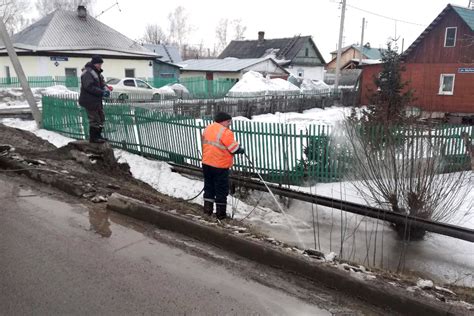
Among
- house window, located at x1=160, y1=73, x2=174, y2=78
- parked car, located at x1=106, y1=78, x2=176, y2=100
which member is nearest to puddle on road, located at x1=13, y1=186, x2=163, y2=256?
parked car, located at x1=106, y1=78, x2=176, y2=100

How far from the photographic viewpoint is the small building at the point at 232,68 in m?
38.5

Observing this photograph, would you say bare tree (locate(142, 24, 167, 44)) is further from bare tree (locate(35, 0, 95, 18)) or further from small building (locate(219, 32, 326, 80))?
small building (locate(219, 32, 326, 80))

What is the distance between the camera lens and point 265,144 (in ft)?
28.2

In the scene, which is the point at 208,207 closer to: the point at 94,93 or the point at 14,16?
the point at 94,93

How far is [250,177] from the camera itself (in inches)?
335

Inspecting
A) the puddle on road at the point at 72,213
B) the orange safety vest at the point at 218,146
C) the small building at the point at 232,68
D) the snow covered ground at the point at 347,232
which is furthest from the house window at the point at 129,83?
the orange safety vest at the point at 218,146

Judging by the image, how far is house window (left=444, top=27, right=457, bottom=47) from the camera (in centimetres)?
2547

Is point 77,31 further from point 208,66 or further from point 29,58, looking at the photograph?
point 208,66

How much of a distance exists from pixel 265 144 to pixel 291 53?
39.9 m

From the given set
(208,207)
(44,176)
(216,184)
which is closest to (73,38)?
(44,176)

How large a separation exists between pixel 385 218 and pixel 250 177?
292cm

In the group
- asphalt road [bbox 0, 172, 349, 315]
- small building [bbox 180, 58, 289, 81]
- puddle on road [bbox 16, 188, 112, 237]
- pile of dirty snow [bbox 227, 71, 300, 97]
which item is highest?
small building [bbox 180, 58, 289, 81]

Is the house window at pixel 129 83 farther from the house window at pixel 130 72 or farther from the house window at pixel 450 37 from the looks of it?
the house window at pixel 450 37

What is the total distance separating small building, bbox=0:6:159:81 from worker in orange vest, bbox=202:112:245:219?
87.6 ft
